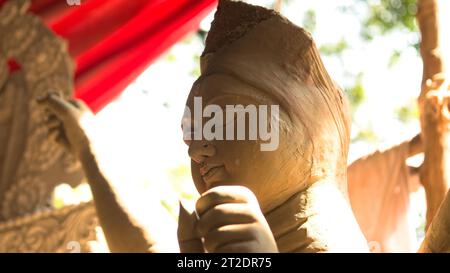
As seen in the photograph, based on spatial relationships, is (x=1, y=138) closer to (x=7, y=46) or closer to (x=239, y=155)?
(x=7, y=46)

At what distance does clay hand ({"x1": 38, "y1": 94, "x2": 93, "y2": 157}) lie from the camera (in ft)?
5.62

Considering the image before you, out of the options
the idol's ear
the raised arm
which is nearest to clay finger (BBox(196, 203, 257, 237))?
the raised arm

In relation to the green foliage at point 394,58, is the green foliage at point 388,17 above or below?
above

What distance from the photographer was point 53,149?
11.3ft

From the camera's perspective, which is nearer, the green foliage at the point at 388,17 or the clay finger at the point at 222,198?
the clay finger at the point at 222,198

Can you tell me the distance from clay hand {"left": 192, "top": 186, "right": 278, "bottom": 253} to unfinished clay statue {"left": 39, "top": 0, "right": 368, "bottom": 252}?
0.25m

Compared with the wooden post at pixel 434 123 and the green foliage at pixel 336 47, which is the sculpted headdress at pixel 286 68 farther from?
the green foliage at pixel 336 47

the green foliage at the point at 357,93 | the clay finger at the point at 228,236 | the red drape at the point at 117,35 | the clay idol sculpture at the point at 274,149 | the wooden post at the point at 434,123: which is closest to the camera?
the clay finger at the point at 228,236

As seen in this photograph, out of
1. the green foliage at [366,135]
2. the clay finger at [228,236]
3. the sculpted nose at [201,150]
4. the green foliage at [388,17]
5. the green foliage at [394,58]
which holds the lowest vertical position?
the green foliage at [366,135]

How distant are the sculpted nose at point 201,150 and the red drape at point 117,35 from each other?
204 cm

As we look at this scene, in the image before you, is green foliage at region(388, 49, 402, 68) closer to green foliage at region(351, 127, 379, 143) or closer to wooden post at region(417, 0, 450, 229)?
green foliage at region(351, 127, 379, 143)

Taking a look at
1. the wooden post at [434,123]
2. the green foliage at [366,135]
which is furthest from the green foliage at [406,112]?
the wooden post at [434,123]

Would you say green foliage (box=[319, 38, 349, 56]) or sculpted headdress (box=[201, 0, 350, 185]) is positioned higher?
green foliage (box=[319, 38, 349, 56])

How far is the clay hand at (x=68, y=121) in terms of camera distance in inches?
67.4
